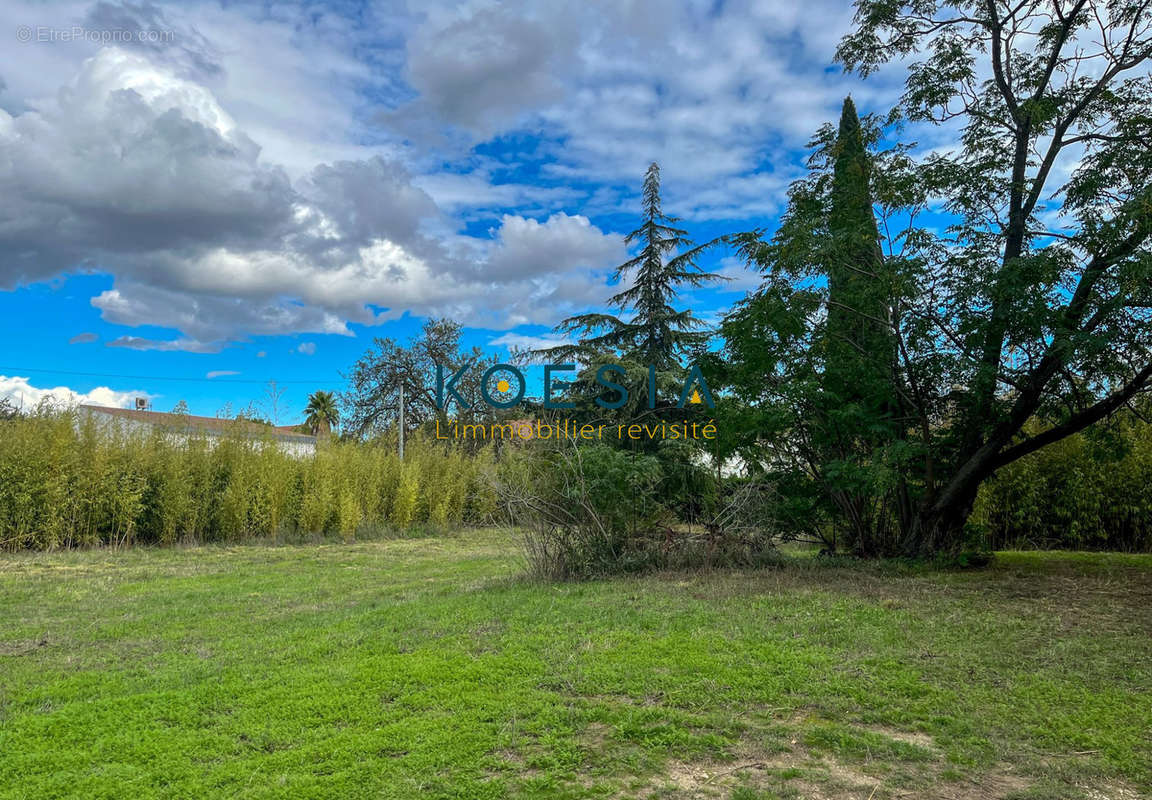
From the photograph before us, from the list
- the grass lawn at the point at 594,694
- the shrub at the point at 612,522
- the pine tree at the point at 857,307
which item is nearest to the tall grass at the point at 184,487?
the shrub at the point at 612,522

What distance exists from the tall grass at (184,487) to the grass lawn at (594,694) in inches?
121

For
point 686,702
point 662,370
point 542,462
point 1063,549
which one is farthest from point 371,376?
point 686,702

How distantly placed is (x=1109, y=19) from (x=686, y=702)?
9.01 metres

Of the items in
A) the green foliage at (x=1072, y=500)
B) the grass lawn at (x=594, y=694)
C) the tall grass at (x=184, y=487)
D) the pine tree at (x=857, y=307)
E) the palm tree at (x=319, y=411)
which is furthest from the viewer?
the palm tree at (x=319, y=411)

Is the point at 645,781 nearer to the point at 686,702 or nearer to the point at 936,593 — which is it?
the point at 686,702

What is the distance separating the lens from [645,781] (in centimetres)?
276

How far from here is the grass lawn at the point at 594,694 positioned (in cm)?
281

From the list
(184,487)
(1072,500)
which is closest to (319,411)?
(184,487)

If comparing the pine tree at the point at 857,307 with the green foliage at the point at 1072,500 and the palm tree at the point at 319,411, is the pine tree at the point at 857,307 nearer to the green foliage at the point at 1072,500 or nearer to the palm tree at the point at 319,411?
the green foliage at the point at 1072,500

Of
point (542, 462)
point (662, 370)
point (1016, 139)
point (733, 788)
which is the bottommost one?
point (733, 788)

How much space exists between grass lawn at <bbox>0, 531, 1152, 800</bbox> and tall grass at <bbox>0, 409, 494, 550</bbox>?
308 centimetres

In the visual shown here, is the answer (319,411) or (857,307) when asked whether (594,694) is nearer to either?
(857,307)

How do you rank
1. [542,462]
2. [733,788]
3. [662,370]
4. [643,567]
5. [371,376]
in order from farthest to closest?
[371,376]
[662,370]
[542,462]
[643,567]
[733,788]

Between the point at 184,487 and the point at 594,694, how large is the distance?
10395mm
